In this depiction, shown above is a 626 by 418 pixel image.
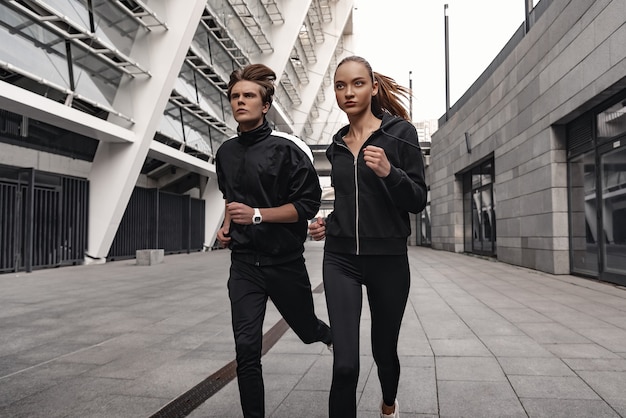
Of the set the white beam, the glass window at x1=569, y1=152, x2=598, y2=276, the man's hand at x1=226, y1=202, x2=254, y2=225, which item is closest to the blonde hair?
the man's hand at x1=226, y1=202, x2=254, y2=225

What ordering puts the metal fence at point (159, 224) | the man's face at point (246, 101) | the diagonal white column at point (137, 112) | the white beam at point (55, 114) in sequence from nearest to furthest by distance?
the man's face at point (246, 101)
the white beam at point (55, 114)
the diagonal white column at point (137, 112)
the metal fence at point (159, 224)

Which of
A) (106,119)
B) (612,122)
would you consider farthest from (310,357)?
(106,119)

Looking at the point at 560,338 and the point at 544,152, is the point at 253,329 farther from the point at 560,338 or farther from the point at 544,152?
the point at 544,152

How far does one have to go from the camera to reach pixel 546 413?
3008mm

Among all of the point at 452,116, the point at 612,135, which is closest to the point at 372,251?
the point at 612,135

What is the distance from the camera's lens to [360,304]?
2.37 m

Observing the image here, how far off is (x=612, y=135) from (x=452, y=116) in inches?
544

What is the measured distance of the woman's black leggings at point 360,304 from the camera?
7.34ft

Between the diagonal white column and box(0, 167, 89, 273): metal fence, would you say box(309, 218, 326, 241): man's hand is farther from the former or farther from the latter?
the diagonal white column

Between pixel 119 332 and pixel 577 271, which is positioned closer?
pixel 119 332

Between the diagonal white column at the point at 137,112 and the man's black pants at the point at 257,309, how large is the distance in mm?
14623

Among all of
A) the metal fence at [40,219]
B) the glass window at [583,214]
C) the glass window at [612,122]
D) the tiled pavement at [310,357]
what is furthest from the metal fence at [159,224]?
the glass window at [612,122]

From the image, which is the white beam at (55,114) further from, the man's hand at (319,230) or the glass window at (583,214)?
the glass window at (583,214)

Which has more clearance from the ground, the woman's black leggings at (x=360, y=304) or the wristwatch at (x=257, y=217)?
the wristwatch at (x=257, y=217)
